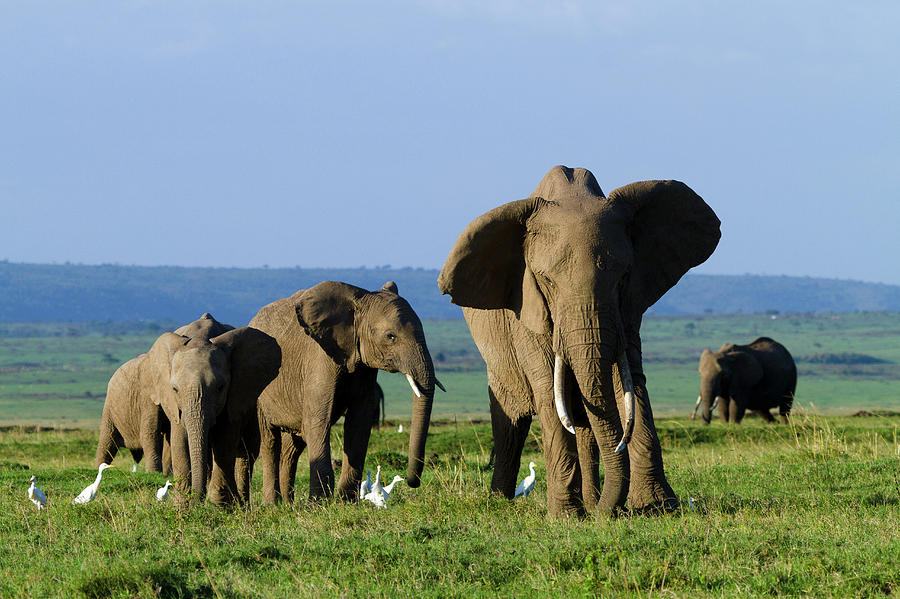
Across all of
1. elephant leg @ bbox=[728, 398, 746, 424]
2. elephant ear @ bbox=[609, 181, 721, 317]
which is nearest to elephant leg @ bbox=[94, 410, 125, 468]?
elephant ear @ bbox=[609, 181, 721, 317]

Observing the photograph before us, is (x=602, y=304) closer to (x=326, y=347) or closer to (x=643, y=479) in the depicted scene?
(x=643, y=479)

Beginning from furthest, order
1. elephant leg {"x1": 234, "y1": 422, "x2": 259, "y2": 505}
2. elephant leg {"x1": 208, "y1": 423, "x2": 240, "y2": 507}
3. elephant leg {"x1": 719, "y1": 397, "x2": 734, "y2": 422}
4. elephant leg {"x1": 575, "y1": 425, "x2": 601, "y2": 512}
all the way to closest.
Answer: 1. elephant leg {"x1": 719, "y1": 397, "x2": 734, "y2": 422}
2. elephant leg {"x1": 234, "y1": 422, "x2": 259, "y2": 505}
3. elephant leg {"x1": 208, "y1": 423, "x2": 240, "y2": 507}
4. elephant leg {"x1": 575, "y1": 425, "x2": 601, "y2": 512}

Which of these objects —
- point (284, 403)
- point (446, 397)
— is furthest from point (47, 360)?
point (284, 403)

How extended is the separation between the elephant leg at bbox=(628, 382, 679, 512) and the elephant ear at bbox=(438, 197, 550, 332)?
1.21m

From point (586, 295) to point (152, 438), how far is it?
33.9 ft

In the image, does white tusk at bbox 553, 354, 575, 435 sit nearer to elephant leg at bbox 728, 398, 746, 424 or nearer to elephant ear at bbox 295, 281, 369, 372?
elephant ear at bbox 295, 281, 369, 372

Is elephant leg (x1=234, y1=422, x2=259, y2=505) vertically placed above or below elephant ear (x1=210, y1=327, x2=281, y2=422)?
below

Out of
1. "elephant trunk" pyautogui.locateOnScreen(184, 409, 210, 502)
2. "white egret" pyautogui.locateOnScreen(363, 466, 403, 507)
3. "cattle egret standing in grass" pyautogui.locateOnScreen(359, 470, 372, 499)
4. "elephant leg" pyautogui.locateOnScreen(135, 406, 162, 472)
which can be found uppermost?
"elephant trunk" pyautogui.locateOnScreen(184, 409, 210, 502)

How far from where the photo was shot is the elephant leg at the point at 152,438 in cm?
1736

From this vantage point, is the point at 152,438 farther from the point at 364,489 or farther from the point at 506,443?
the point at 506,443

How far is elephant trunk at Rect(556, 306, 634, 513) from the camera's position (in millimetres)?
8688

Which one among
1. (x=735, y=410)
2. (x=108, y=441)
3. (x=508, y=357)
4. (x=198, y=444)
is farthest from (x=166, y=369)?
(x=735, y=410)

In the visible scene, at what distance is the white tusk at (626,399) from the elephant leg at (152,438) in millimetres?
9787

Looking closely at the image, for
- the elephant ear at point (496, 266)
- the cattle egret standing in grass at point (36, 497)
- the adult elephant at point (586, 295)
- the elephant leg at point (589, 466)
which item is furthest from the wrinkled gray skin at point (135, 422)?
the elephant leg at point (589, 466)
